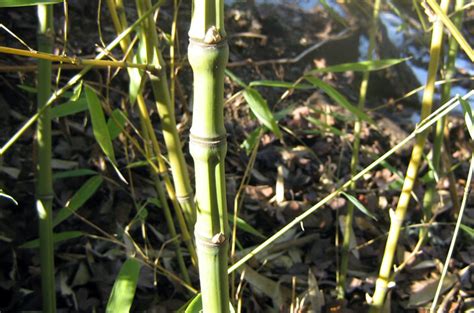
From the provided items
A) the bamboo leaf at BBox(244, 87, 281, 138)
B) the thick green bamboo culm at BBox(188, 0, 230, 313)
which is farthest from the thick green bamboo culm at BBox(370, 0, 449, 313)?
the thick green bamboo culm at BBox(188, 0, 230, 313)

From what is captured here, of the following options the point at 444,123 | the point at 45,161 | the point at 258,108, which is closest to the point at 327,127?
the point at 444,123

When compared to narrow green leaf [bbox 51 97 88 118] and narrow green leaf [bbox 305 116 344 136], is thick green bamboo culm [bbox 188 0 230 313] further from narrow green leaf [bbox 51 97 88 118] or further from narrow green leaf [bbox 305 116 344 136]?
narrow green leaf [bbox 305 116 344 136]

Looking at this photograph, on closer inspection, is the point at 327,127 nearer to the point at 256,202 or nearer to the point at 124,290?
the point at 256,202

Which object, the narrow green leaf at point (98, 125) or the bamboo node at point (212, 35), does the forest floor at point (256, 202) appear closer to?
the narrow green leaf at point (98, 125)

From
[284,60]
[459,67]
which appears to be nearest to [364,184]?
[284,60]

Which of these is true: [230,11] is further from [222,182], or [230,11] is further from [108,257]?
[222,182]

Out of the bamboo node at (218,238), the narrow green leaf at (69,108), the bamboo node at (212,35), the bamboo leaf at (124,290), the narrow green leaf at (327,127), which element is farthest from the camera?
Result: the narrow green leaf at (327,127)

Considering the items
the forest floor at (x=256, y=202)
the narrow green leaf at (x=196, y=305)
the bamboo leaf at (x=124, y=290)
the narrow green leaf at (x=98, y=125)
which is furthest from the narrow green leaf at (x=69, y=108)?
the narrow green leaf at (x=196, y=305)
